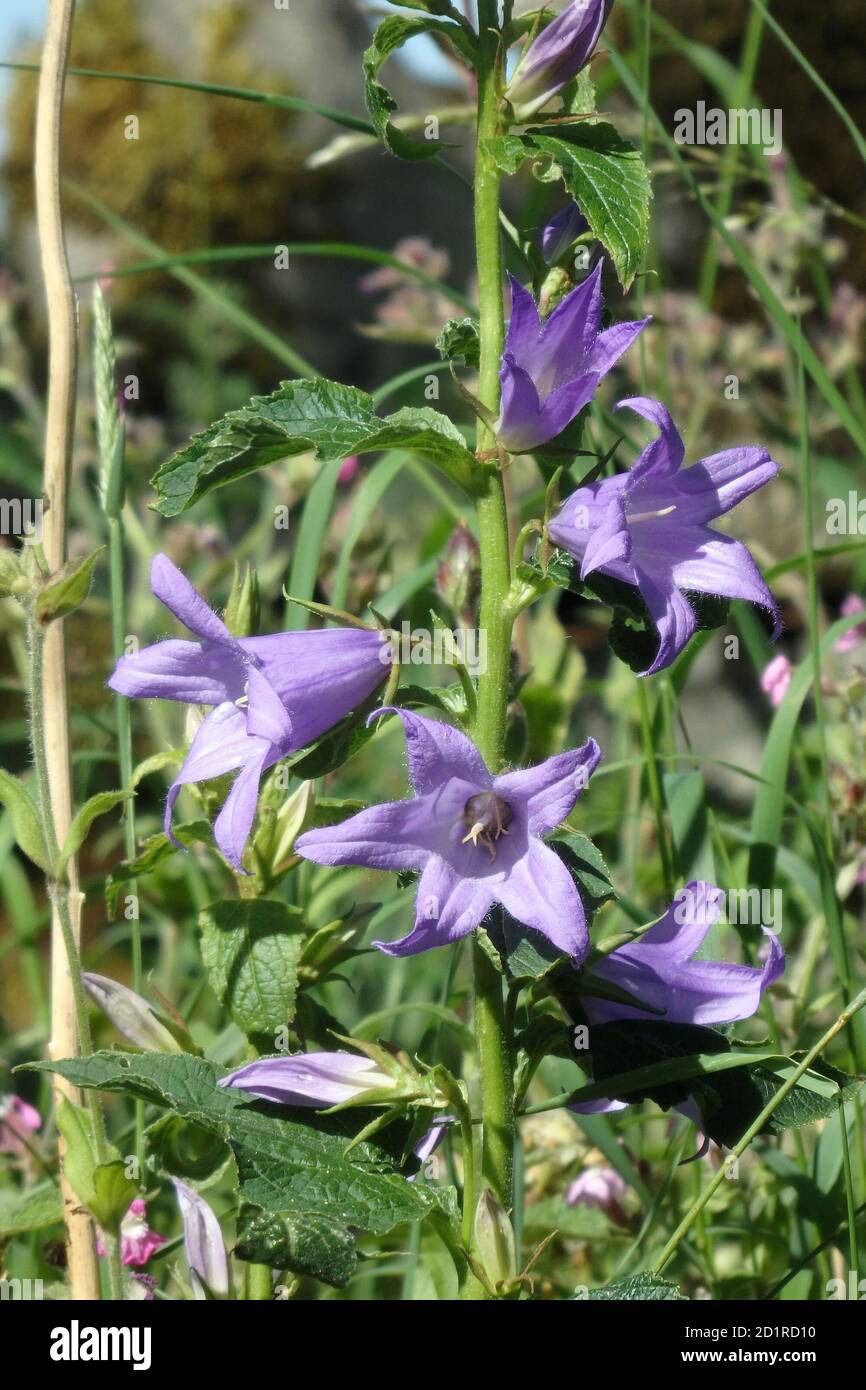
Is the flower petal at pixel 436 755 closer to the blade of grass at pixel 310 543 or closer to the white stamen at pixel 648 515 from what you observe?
the white stamen at pixel 648 515

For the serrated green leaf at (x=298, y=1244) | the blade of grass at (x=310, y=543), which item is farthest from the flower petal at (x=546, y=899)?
the blade of grass at (x=310, y=543)

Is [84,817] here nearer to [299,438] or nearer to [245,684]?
[245,684]

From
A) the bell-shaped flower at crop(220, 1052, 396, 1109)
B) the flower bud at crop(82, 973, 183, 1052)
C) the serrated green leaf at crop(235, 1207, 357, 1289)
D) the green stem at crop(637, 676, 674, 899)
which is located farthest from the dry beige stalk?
the green stem at crop(637, 676, 674, 899)

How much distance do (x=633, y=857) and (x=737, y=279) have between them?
3.42 m

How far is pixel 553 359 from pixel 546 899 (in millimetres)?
362

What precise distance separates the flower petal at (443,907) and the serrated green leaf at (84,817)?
0.85 ft

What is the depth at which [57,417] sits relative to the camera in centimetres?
118

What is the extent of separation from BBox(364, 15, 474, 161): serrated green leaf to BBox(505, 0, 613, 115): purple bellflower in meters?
0.06

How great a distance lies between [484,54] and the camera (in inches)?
39.1

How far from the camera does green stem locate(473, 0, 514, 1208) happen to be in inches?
38.8

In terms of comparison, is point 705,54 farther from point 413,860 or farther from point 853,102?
point 853,102

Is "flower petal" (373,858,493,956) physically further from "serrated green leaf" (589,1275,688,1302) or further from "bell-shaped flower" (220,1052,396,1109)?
"serrated green leaf" (589,1275,688,1302)

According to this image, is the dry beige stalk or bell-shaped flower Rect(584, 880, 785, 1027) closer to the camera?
bell-shaped flower Rect(584, 880, 785, 1027)

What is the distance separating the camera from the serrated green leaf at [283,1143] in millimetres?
893
